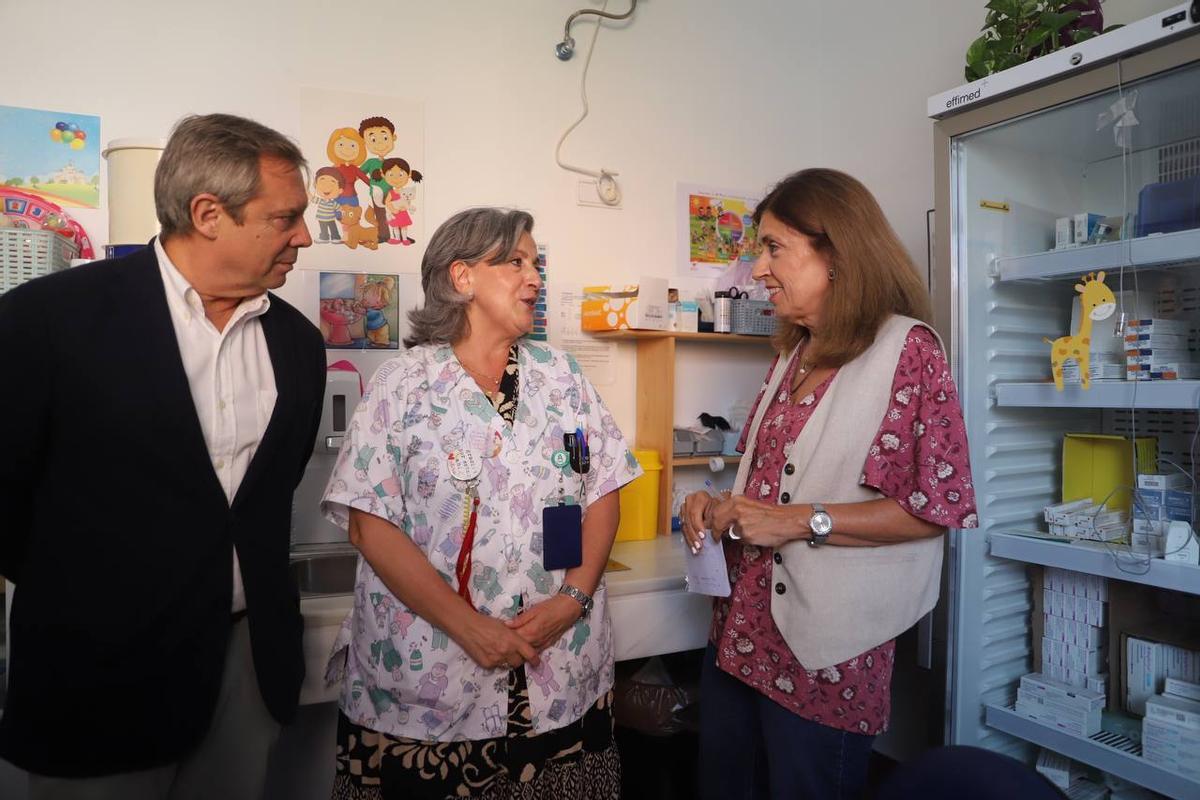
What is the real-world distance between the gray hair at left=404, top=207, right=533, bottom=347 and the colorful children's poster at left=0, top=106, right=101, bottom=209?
3.71 feet

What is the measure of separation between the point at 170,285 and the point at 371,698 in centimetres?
82

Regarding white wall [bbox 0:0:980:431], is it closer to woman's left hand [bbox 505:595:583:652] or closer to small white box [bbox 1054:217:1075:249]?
small white box [bbox 1054:217:1075:249]

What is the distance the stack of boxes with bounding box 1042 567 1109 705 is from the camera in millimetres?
1859

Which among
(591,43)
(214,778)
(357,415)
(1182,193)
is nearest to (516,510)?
(357,415)

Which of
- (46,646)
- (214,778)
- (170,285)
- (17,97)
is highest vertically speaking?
(17,97)

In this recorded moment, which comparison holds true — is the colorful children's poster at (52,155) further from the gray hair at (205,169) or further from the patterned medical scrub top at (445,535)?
the patterned medical scrub top at (445,535)

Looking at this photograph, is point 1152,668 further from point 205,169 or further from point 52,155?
point 52,155

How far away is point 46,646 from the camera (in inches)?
47.1

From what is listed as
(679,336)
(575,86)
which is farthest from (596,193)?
(679,336)

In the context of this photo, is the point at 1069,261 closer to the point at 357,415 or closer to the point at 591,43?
the point at 357,415

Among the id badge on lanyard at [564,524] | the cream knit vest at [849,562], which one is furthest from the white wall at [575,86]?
the cream knit vest at [849,562]

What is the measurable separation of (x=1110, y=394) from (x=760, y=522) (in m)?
0.88

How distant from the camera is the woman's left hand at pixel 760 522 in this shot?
1.40 meters

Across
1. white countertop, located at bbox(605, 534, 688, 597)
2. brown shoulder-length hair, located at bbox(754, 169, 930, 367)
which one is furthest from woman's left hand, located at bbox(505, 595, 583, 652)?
brown shoulder-length hair, located at bbox(754, 169, 930, 367)
